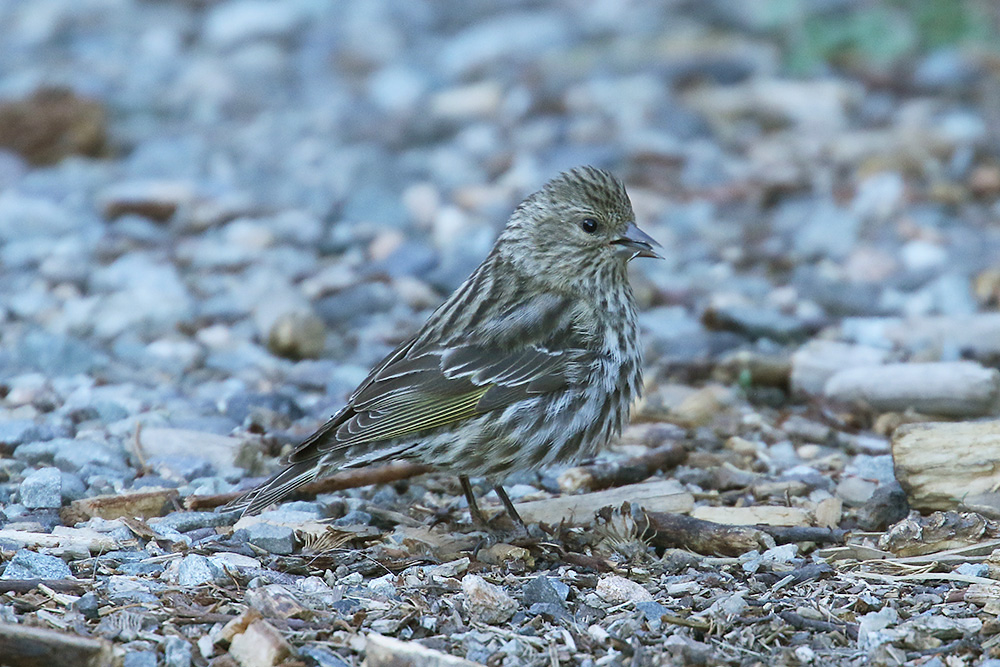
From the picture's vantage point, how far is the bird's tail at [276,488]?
4387 millimetres

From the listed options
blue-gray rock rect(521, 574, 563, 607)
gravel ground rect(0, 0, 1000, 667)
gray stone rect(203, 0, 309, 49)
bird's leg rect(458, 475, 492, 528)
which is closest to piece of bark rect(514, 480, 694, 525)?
gravel ground rect(0, 0, 1000, 667)

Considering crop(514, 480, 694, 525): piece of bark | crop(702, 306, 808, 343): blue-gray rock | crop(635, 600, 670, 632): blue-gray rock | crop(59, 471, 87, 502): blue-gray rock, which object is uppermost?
crop(702, 306, 808, 343): blue-gray rock

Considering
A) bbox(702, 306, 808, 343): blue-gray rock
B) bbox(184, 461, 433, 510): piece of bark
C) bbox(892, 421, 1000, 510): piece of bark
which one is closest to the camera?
bbox(892, 421, 1000, 510): piece of bark

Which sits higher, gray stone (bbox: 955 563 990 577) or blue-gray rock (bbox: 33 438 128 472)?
blue-gray rock (bbox: 33 438 128 472)

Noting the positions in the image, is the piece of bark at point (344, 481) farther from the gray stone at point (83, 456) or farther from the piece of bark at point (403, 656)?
the piece of bark at point (403, 656)

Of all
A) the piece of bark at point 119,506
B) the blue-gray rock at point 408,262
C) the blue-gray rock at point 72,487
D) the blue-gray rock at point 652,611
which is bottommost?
the blue-gray rock at point 652,611

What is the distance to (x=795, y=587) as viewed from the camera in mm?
4070

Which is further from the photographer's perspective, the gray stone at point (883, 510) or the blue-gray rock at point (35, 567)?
the gray stone at point (883, 510)

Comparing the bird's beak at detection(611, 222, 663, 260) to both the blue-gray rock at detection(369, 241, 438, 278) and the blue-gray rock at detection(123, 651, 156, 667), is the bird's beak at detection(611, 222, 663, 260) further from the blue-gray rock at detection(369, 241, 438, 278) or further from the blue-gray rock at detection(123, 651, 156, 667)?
the blue-gray rock at detection(123, 651, 156, 667)

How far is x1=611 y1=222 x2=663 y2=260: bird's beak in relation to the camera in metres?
5.29

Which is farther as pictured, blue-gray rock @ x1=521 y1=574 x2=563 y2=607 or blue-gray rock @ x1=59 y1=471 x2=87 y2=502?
blue-gray rock @ x1=59 y1=471 x2=87 y2=502

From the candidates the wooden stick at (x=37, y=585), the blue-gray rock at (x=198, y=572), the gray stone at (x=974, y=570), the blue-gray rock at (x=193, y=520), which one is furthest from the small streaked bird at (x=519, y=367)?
the gray stone at (x=974, y=570)

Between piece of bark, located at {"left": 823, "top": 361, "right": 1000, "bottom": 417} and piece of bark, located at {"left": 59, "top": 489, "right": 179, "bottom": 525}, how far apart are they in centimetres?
291

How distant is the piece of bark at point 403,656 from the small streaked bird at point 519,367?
102cm
